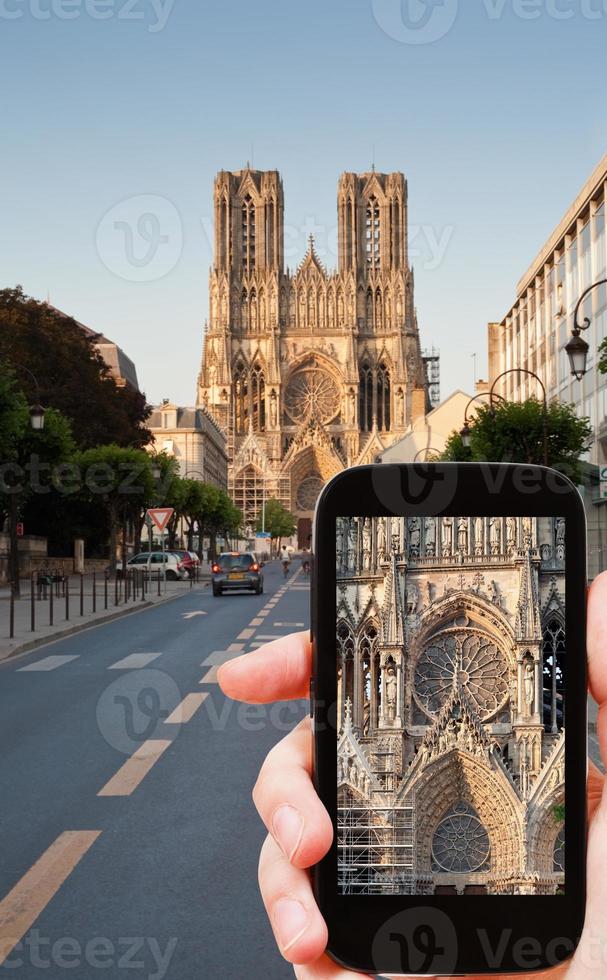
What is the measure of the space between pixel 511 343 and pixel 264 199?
53.6 m

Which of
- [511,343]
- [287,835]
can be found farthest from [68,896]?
[511,343]

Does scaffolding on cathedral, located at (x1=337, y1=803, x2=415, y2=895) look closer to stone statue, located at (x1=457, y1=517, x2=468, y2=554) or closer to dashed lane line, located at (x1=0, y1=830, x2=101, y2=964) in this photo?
stone statue, located at (x1=457, y1=517, x2=468, y2=554)

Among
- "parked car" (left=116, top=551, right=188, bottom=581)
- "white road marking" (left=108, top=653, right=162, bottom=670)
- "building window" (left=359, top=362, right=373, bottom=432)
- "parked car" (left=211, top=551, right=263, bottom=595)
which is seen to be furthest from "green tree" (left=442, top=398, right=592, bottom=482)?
"building window" (left=359, top=362, right=373, bottom=432)

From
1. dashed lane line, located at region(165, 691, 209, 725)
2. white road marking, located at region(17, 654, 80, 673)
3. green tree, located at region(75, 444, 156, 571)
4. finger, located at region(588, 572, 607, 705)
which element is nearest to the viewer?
finger, located at region(588, 572, 607, 705)

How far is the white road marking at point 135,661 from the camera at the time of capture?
1411cm

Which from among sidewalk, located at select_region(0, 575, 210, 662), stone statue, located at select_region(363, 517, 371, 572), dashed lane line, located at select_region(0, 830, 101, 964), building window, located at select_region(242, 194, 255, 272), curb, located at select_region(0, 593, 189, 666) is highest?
building window, located at select_region(242, 194, 255, 272)

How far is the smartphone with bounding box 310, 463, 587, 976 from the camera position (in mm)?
1610

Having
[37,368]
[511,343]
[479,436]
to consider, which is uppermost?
[511,343]

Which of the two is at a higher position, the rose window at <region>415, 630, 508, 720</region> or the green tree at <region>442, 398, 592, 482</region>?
the green tree at <region>442, 398, 592, 482</region>

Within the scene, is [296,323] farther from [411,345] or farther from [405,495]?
[405,495]

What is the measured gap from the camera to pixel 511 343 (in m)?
62.1

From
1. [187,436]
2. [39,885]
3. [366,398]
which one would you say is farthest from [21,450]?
[366,398]

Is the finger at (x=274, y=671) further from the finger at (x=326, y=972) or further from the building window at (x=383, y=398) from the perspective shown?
the building window at (x=383, y=398)

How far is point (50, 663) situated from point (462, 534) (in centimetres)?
1362
